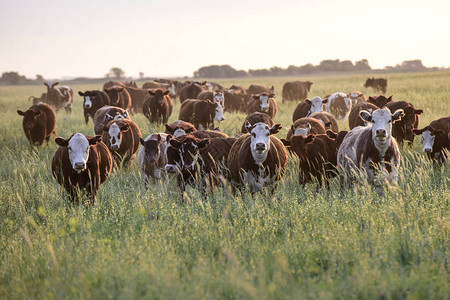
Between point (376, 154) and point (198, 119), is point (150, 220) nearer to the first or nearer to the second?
point (376, 154)

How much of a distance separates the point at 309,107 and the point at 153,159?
25.8ft

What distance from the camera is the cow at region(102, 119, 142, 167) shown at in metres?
9.55

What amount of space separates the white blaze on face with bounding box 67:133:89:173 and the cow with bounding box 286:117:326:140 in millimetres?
4007

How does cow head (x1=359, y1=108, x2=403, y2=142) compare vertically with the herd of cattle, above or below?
above

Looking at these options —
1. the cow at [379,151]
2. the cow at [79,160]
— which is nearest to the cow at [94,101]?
the cow at [79,160]

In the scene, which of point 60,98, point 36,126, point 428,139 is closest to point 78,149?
point 428,139

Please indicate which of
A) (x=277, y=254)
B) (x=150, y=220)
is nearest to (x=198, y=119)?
(x=150, y=220)

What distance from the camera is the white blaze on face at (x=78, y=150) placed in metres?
6.42

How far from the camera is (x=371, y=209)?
5.50m

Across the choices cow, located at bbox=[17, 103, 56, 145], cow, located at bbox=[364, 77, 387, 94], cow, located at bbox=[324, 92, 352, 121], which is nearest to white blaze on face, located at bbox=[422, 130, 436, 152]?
cow, located at bbox=[324, 92, 352, 121]

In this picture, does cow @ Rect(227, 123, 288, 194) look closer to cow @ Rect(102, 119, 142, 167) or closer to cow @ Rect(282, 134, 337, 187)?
cow @ Rect(282, 134, 337, 187)

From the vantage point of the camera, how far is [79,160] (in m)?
6.39

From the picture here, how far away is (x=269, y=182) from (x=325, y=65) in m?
108

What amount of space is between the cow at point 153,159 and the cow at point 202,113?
5.69 m
